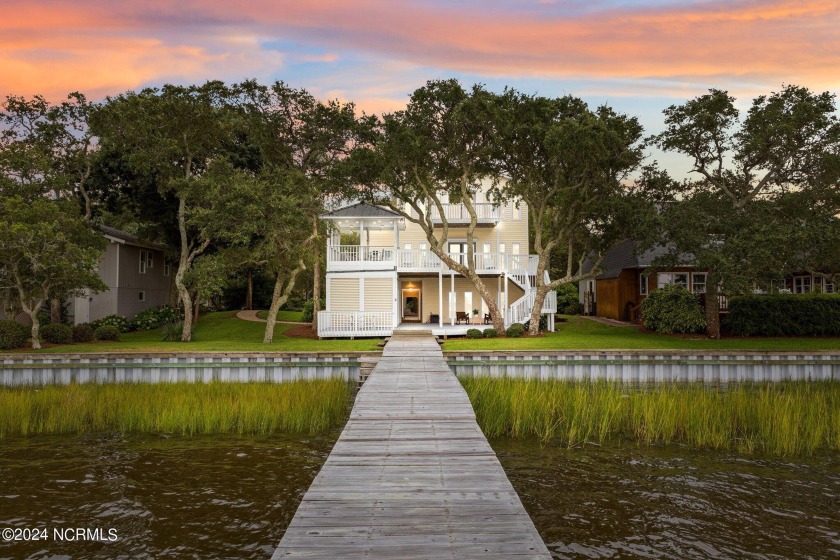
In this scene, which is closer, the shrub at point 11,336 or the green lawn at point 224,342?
the green lawn at point 224,342

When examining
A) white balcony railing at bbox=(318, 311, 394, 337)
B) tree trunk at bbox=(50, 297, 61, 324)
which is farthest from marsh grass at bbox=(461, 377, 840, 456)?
tree trunk at bbox=(50, 297, 61, 324)

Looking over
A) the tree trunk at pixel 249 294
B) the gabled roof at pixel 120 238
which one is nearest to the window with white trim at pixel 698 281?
the tree trunk at pixel 249 294

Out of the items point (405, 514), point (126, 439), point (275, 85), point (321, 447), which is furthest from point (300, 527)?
point (275, 85)

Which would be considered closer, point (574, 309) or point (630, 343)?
point (630, 343)

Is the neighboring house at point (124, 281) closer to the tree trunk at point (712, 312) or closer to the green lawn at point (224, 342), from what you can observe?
the green lawn at point (224, 342)

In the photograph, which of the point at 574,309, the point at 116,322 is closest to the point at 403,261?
the point at 116,322

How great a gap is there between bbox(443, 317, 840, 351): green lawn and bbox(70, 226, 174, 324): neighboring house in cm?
2246

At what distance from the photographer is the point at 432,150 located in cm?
2545

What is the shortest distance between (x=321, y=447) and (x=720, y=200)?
21.9 metres

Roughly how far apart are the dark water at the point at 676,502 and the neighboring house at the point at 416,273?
17865 millimetres

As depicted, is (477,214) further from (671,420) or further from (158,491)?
(158,491)

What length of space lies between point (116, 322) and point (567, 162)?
26482 mm

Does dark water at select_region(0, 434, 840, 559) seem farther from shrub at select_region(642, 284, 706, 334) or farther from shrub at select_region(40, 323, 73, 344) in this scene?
shrub at select_region(642, 284, 706, 334)

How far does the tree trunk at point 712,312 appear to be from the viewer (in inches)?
1019
